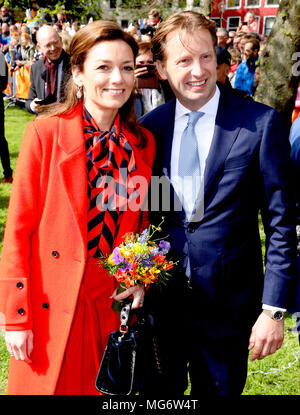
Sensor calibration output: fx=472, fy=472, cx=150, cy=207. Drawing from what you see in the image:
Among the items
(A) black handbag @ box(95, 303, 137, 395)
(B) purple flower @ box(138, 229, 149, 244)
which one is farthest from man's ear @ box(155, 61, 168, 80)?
(A) black handbag @ box(95, 303, 137, 395)

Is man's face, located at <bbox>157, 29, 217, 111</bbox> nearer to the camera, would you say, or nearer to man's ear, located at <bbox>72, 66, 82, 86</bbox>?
man's ear, located at <bbox>72, 66, 82, 86</bbox>

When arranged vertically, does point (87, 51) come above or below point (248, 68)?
below

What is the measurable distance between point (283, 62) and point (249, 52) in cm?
300

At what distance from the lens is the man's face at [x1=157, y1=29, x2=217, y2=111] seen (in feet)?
7.74

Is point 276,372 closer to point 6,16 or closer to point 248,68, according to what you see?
point 248,68

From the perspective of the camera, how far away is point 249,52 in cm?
966

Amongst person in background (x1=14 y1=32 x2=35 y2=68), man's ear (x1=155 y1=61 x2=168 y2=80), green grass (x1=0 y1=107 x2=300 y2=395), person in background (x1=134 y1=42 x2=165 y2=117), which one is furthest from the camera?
person in background (x1=14 y1=32 x2=35 y2=68)

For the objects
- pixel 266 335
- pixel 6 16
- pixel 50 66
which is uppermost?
pixel 6 16

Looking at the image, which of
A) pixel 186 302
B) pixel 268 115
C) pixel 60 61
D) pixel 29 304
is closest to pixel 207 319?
pixel 186 302

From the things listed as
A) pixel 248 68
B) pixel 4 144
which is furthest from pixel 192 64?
pixel 248 68

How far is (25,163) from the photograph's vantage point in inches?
88.4

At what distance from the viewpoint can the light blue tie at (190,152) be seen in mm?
2428

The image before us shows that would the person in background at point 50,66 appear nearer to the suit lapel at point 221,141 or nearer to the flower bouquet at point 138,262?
the suit lapel at point 221,141

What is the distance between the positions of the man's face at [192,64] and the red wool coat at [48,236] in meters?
0.56
